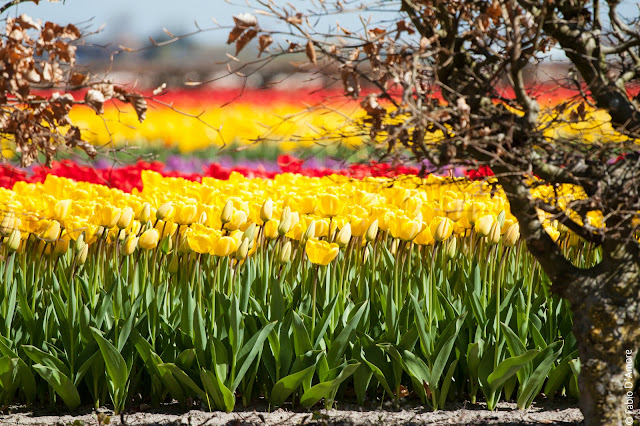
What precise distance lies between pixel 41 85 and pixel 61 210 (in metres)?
1.00

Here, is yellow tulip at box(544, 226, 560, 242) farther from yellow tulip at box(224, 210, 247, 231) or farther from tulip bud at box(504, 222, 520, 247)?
yellow tulip at box(224, 210, 247, 231)

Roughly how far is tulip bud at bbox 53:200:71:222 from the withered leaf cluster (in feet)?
2.80

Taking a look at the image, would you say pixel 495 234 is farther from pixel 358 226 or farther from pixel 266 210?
pixel 266 210

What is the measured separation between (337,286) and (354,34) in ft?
4.53

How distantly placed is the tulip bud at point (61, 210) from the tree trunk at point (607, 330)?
6.46 ft

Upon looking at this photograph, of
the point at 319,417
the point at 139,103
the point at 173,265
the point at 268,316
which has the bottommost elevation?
the point at 319,417

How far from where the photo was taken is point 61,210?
2969 millimetres

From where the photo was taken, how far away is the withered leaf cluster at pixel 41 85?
Answer: 1975 millimetres

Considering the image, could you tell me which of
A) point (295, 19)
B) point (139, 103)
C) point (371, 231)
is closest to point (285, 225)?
point (371, 231)

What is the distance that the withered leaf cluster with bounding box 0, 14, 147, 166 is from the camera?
6.48ft

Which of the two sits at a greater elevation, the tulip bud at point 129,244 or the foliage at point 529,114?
the foliage at point 529,114

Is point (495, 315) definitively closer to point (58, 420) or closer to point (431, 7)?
point (431, 7)

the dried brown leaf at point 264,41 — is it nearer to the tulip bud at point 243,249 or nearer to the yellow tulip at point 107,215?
the tulip bud at point 243,249

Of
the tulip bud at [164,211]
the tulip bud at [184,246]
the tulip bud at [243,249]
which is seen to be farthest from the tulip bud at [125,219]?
the tulip bud at [243,249]
